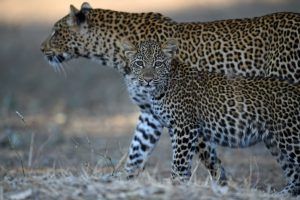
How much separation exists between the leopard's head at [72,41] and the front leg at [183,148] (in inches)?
85.1

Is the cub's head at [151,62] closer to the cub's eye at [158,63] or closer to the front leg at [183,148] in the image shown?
the cub's eye at [158,63]

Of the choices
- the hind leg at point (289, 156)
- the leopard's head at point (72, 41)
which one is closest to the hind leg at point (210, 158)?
the hind leg at point (289, 156)

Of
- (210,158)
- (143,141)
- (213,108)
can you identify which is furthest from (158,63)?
(143,141)

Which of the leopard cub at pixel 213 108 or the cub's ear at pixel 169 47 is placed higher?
the cub's ear at pixel 169 47

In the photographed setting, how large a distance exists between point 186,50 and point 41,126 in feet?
19.8

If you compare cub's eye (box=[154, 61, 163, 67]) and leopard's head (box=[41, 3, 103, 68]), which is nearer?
cub's eye (box=[154, 61, 163, 67])

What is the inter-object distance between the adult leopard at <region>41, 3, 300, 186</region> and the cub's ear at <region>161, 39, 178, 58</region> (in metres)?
0.52

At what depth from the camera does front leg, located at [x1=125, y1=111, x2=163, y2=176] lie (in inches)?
476

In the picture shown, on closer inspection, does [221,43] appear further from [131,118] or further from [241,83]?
[131,118]

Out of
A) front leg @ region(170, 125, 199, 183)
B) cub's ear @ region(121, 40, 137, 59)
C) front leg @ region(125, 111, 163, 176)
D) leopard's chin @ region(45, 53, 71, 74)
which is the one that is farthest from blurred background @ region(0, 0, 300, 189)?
cub's ear @ region(121, 40, 137, 59)

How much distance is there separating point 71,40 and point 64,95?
7.85m

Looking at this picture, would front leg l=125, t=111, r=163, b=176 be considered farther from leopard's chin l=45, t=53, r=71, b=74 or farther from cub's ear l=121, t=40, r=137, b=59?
leopard's chin l=45, t=53, r=71, b=74

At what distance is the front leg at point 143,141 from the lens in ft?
39.7

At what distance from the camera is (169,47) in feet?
36.4
